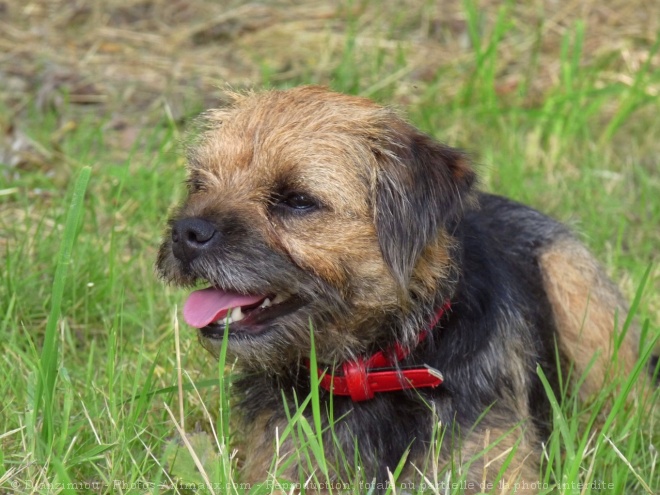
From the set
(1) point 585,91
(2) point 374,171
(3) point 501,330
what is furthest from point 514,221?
(1) point 585,91

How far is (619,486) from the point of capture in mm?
2615

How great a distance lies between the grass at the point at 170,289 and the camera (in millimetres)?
2559

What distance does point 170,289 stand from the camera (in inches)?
162

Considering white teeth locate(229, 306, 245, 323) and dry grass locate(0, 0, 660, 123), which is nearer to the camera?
white teeth locate(229, 306, 245, 323)

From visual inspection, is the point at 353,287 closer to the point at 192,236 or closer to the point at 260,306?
the point at 260,306

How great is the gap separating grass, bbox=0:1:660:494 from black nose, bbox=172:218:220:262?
272 mm

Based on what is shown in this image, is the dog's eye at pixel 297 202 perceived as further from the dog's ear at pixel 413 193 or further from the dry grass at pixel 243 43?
the dry grass at pixel 243 43

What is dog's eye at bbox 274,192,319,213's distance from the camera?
2781mm

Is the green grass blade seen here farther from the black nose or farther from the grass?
the black nose

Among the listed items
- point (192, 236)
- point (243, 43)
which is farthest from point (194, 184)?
point (243, 43)

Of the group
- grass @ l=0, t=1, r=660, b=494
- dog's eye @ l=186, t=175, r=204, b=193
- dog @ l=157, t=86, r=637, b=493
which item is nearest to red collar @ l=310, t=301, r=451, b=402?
dog @ l=157, t=86, r=637, b=493

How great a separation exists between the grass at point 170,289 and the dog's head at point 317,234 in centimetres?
21

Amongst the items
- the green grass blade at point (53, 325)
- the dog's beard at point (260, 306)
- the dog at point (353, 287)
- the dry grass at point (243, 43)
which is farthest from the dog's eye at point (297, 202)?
the dry grass at point (243, 43)

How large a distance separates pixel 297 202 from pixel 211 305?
379 mm
